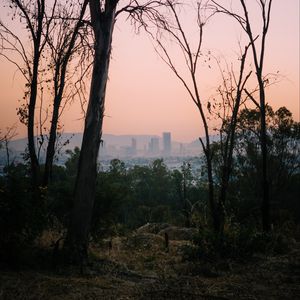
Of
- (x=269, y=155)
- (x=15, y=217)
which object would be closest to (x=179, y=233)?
(x=15, y=217)

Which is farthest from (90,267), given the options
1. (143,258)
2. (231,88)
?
(231,88)

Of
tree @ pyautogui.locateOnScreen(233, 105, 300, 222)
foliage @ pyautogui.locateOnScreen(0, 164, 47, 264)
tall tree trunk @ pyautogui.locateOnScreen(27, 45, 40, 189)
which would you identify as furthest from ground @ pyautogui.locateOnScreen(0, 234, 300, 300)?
tree @ pyautogui.locateOnScreen(233, 105, 300, 222)

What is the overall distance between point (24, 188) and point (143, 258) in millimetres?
2939

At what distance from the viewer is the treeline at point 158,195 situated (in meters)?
5.62

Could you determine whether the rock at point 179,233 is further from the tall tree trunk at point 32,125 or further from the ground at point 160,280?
the tall tree trunk at point 32,125

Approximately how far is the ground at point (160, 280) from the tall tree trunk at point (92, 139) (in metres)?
0.66

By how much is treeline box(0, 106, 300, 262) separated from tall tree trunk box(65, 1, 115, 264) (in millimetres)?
536

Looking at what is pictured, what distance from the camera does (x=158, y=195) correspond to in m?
52.6

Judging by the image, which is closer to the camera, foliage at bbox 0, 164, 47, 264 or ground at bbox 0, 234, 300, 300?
ground at bbox 0, 234, 300, 300

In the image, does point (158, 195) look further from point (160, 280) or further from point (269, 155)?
point (160, 280)

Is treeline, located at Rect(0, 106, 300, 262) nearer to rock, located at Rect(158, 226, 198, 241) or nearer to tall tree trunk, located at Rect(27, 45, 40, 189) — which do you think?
tall tree trunk, located at Rect(27, 45, 40, 189)

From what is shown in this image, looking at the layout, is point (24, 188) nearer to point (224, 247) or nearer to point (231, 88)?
point (224, 247)

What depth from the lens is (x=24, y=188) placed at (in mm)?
5699

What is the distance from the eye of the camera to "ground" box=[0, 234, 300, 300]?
4.57 metres
